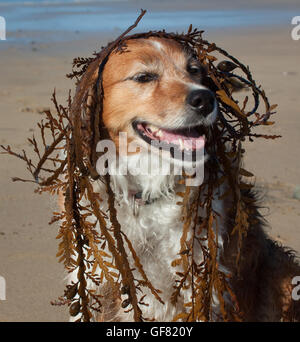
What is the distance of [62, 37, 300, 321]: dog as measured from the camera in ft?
9.98

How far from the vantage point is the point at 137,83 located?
3139 mm

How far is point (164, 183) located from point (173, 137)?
1.07ft

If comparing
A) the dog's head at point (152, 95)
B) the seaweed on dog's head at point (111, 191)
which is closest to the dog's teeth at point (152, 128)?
the dog's head at point (152, 95)

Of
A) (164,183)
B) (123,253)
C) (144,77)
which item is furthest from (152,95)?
(123,253)

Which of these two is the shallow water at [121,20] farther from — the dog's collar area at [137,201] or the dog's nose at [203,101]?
the dog's nose at [203,101]

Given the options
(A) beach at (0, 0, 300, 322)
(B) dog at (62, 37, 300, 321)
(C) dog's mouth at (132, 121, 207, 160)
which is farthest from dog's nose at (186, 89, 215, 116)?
(A) beach at (0, 0, 300, 322)

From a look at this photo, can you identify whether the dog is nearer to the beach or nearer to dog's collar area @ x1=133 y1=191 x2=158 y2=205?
dog's collar area @ x1=133 y1=191 x2=158 y2=205

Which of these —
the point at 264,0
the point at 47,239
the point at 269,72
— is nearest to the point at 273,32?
the point at 269,72

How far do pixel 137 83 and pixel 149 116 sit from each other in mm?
218

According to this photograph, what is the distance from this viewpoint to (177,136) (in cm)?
307

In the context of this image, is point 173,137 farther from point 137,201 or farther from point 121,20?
point 121,20

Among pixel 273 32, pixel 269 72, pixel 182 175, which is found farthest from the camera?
pixel 273 32

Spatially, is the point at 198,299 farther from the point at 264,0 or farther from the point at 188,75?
the point at 264,0

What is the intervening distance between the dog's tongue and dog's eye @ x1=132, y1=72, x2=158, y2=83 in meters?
0.26
